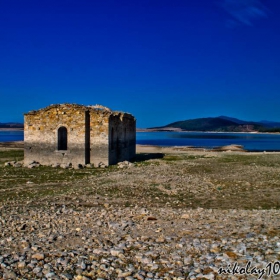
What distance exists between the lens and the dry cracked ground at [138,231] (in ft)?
20.5

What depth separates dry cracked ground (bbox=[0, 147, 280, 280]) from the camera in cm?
624

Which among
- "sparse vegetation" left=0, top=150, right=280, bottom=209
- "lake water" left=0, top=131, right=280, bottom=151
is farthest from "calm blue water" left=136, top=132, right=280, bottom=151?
"sparse vegetation" left=0, top=150, right=280, bottom=209

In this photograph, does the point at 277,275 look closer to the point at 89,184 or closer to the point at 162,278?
the point at 162,278

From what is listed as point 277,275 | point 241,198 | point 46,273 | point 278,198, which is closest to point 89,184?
point 241,198

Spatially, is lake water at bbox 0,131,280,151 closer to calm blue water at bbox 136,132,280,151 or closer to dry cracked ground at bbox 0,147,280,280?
calm blue water at bbox 136,132,280,151

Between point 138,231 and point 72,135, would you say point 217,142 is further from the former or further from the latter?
point 138,231

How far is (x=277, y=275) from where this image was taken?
568 cm

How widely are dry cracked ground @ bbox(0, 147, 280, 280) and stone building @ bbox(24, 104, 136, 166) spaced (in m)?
8.02

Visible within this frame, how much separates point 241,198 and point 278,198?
1.47m

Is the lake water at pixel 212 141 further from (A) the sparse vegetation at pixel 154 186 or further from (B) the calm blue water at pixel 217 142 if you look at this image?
(A) the sparse vegetation at pixel 154 186

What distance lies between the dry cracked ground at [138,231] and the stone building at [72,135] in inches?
316

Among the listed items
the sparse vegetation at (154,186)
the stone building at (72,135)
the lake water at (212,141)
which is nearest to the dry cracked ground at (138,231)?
the sparse vegetation at (154,186)

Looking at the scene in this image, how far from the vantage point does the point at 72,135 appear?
81.4 feet

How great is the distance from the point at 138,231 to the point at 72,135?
17110 millimetres
